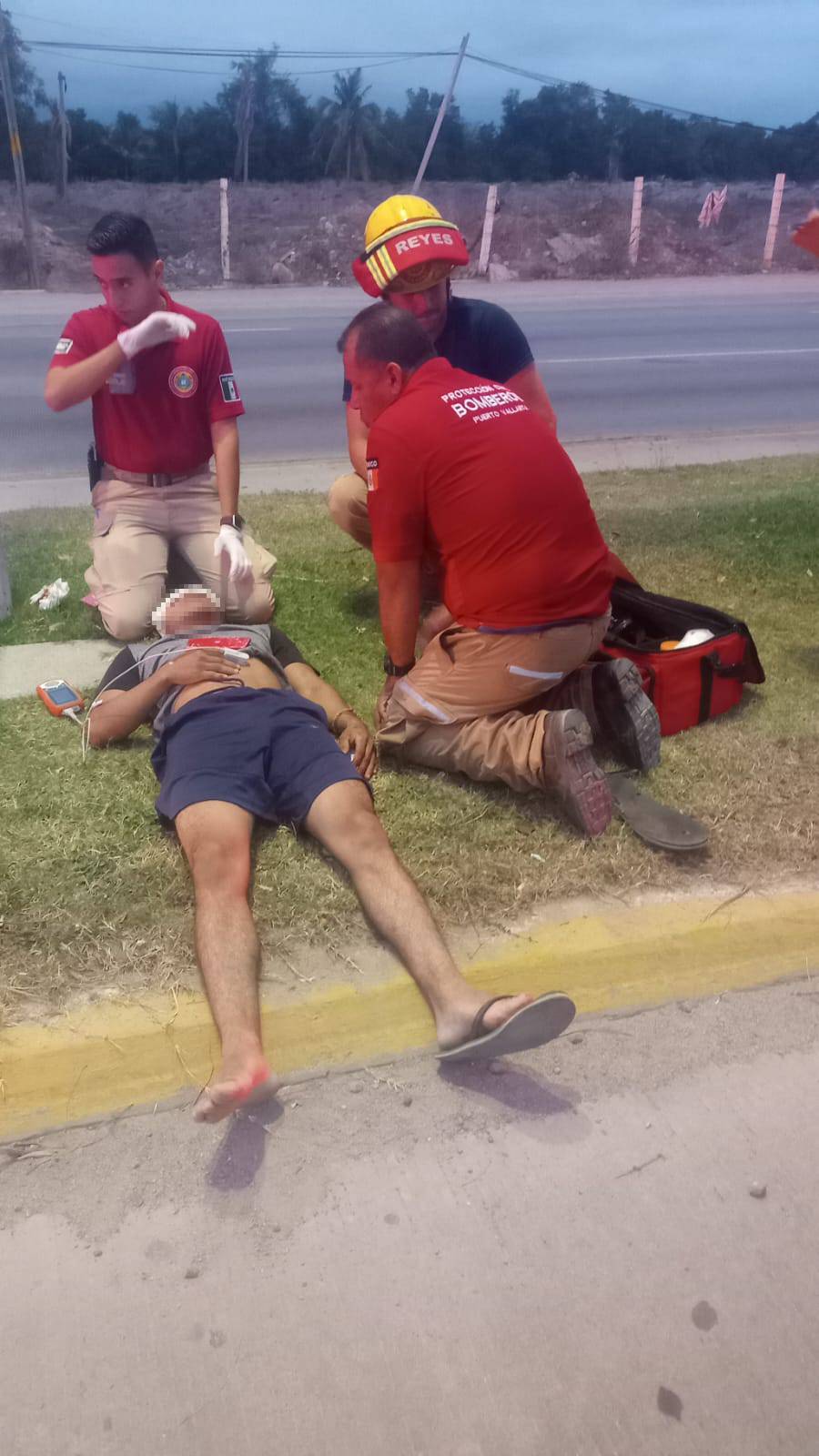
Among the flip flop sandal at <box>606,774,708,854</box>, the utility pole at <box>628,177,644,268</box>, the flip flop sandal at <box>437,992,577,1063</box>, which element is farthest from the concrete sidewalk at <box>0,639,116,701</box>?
the utility pole at <box>628,177,644,268</box>

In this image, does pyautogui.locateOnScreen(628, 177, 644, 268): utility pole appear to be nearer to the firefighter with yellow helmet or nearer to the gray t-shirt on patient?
the firefighter with yellow helmet

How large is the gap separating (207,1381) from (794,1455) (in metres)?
0.94

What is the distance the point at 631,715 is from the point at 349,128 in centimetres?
4310

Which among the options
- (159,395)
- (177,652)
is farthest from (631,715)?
(159,395)

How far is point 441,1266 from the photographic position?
2.08 meters

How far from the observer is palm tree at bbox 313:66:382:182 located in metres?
40.6

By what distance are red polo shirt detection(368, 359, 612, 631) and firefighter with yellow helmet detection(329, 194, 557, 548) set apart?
1.02 metres

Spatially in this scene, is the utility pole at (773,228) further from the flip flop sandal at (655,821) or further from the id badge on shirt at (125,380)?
the flip flop sandal at (655,821)

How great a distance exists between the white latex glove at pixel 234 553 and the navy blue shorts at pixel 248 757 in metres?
1.35

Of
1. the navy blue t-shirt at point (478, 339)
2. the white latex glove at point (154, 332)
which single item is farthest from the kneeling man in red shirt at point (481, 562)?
the white latex glove at point (154, 332)

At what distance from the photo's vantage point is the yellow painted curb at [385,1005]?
2508 mm

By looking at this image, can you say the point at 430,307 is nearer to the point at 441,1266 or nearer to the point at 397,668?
the point at 397,668

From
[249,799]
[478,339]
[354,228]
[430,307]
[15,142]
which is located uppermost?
[15,142]

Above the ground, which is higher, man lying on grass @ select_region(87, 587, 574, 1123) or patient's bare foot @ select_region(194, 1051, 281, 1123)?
man lying on grass @ select_region(87, 587, 574, 1123)
